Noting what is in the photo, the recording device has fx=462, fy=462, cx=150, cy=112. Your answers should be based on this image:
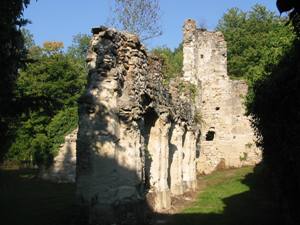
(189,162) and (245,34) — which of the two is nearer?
(189,162)

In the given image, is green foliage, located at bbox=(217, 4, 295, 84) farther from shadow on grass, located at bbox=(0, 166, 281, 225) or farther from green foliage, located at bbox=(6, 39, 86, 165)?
shadow on grass, located at bbox=(0, 166, 281, 225)

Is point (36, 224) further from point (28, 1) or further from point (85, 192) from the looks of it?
point (28, 1)

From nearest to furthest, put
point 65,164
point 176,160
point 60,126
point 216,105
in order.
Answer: point 176,160
point 65,164
point 60,126
point 216,105

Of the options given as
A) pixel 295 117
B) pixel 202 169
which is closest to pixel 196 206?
pixel 295 117

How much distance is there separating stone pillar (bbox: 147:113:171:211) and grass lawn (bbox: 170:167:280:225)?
0.90 m

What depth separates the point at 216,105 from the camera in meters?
29.9

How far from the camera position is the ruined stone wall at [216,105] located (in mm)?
29016

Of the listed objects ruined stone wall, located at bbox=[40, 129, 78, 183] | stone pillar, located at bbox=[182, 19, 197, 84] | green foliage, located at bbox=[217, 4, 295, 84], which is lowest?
ruined stone wall, located at bbox=[40, 129, 78, 183]

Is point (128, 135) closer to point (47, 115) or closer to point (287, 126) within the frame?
point (287, 126)

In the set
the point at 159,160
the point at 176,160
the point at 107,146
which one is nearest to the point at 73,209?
the point at 107,146

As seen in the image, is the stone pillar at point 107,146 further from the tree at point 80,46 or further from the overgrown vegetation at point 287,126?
the tree at point 80,46

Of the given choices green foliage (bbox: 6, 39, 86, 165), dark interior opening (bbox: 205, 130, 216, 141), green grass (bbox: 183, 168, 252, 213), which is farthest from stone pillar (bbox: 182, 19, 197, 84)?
green foliage (bbox: 6, 39, 86, 165)

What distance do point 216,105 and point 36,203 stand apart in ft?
54.6

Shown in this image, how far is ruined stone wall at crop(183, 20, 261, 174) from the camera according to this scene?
29.0 metres
